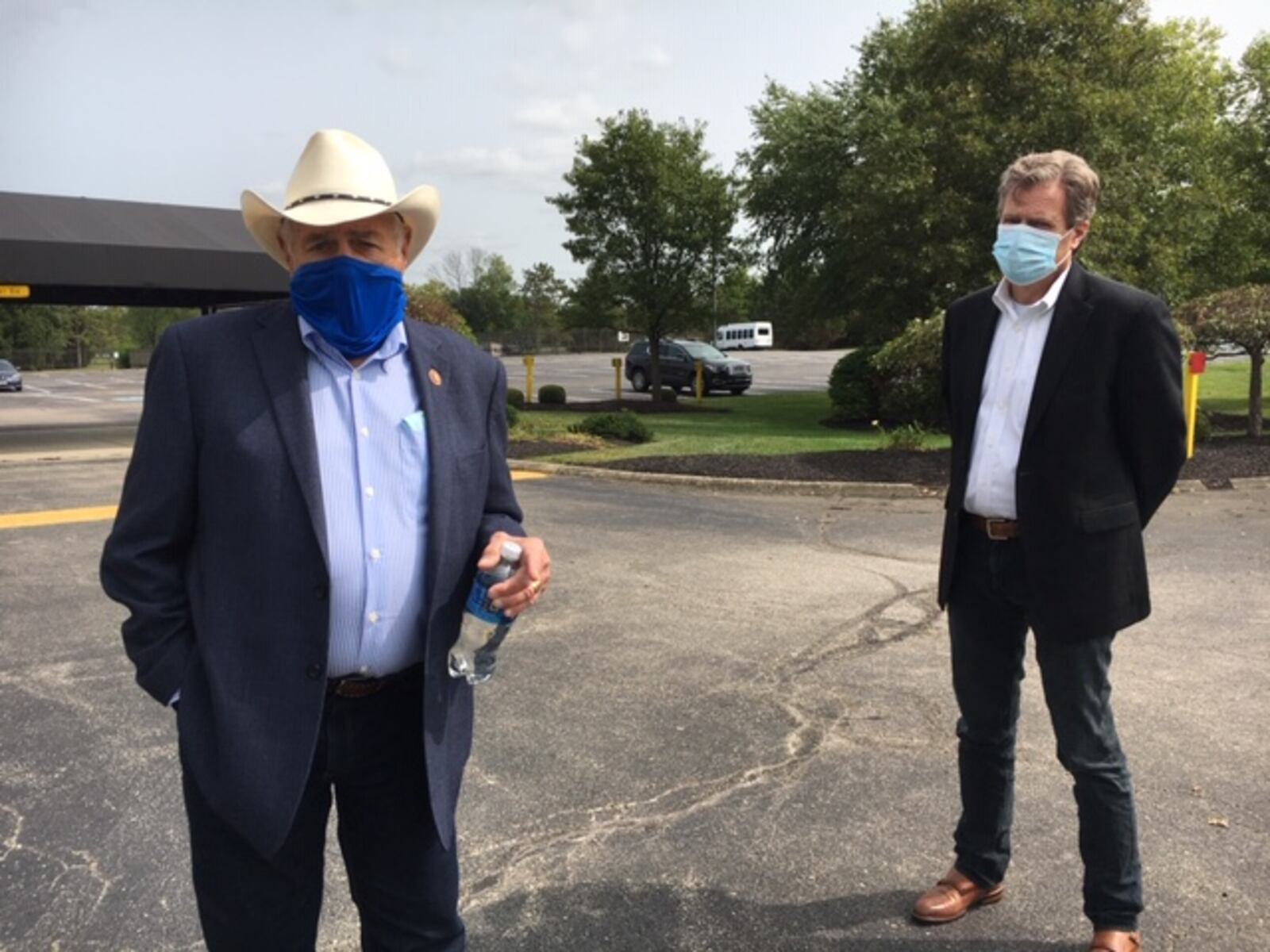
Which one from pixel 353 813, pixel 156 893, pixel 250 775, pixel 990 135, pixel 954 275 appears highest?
pixel 990 135

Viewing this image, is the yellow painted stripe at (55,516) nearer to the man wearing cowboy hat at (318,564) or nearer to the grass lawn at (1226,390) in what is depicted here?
the man wearing cowboy hat at (318,564)

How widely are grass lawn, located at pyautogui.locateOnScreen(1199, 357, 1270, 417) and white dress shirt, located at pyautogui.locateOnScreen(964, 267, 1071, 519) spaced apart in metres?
16.8

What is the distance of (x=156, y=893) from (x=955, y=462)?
2789 millimetres

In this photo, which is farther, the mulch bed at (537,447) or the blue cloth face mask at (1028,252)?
the mulch bed at (537,447)

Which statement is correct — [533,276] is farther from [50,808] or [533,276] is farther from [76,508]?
[50,808]

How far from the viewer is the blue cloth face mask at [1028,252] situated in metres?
2.84

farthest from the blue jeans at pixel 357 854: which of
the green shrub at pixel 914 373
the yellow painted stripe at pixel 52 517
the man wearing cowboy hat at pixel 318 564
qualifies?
the green shrub at pixel 914 373

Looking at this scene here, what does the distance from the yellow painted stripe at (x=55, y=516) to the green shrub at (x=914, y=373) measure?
812cm

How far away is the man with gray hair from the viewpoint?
9.10ft

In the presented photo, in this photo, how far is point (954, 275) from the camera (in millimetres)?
18859

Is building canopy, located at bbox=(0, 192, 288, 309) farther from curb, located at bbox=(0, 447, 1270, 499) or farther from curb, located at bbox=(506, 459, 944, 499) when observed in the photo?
curb, located at bbox=(506, 459, 944, 499)

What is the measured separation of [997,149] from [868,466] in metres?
9.07

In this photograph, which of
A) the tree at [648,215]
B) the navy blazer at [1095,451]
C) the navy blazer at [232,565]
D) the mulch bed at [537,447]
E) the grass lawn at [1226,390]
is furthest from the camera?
the tree at [648,215]

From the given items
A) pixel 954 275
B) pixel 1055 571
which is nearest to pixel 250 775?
pixel 1055 571
